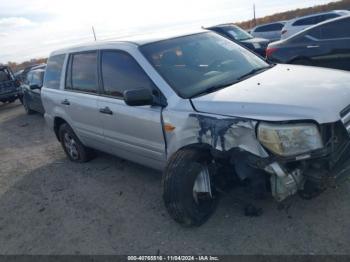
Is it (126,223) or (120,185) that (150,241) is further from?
(120,185)

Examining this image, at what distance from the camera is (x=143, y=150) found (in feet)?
13.7

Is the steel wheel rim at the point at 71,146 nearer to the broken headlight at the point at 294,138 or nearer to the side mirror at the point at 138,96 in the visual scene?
the side mirror at the point at 138,96

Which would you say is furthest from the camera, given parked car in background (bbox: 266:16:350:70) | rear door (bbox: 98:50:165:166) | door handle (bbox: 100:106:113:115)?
parked car in background (bbox: 266:16:350:70)

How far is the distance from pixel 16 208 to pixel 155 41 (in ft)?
9.21

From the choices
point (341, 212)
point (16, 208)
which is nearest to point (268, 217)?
point (341, 212)

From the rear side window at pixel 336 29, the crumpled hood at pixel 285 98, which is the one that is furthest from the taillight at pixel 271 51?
the crumpled hood at pixel 285 98

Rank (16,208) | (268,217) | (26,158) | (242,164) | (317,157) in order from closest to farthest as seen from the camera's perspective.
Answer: (317,157) < (242,164) < (268,217) < (16,208) < (26,158)

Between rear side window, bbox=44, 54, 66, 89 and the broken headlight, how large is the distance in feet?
12.6

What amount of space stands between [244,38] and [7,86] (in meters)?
9.69

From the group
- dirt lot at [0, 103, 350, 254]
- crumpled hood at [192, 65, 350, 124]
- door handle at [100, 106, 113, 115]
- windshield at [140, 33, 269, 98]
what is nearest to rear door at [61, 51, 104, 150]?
door handle at [100, 106, 113, 115]

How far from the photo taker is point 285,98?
3082 mm

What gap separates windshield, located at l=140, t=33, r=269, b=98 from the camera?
3727 millimetres

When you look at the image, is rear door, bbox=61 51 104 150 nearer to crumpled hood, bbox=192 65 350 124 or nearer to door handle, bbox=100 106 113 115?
door handle, bbox=100 106 113 115

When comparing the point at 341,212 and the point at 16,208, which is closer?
the point at 341,212
